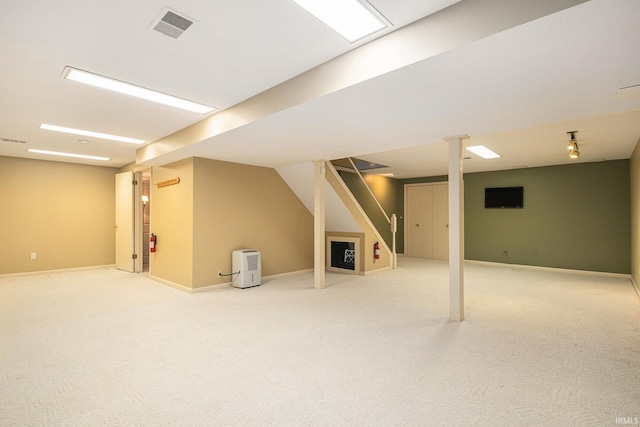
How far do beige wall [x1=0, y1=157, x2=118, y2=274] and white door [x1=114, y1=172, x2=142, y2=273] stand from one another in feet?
2.18

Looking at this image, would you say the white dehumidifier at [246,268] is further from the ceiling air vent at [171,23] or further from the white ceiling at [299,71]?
the ceiling air vent at [171,23]

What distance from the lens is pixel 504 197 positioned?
27.1ft

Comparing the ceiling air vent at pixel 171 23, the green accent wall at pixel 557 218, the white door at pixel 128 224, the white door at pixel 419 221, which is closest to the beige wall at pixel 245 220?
the green accent wall at pixel 557 218

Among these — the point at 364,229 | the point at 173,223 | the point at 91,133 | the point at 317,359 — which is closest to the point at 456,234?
the point at 317,359

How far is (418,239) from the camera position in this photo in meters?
10.1

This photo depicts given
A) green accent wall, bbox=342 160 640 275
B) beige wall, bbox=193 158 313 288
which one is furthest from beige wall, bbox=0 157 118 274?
green accent wall, bbox=342 160 640 275

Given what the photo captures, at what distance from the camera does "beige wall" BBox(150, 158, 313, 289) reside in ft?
18.4

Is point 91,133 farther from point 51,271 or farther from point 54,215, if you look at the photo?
point 51,271

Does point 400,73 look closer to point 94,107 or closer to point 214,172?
point 94,107

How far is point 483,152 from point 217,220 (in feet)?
17.1

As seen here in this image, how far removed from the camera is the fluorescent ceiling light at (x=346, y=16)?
1.92 m

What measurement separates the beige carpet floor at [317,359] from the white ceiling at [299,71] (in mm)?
2333

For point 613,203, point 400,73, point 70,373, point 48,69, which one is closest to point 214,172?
point 48,69

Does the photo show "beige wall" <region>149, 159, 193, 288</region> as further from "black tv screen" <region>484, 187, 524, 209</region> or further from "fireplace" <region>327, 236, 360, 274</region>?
"black tv screen" <region>484, 187, 524, 209</region>
